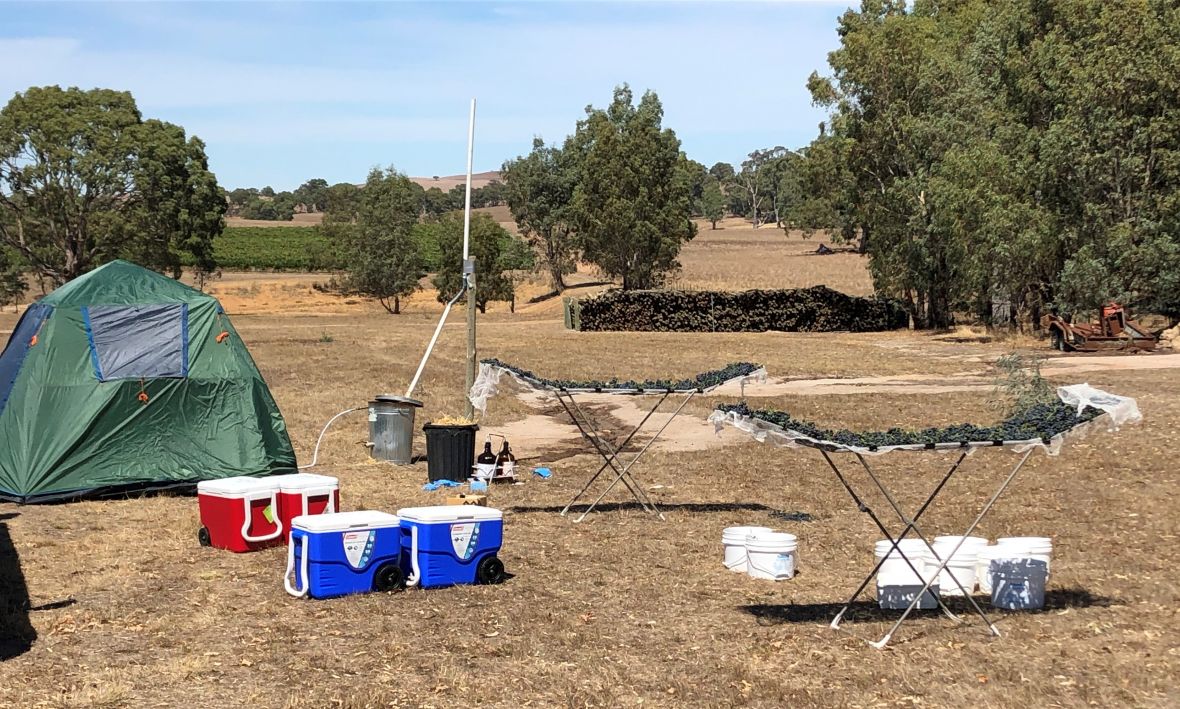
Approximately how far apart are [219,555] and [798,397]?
13805 millimetres

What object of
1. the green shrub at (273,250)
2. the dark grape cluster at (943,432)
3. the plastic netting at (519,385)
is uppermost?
the dark grape cluster at (943,432)

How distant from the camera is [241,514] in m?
10.8

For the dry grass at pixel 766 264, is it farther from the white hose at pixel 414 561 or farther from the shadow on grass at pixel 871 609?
the white hose at pixel 414 561

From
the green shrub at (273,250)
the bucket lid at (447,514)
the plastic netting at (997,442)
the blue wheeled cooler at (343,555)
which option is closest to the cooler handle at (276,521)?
the blue wheeled cooler at (343,555)

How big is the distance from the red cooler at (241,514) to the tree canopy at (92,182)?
47594mm

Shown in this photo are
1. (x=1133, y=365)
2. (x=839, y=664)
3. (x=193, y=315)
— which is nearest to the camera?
(x=839, y=664)

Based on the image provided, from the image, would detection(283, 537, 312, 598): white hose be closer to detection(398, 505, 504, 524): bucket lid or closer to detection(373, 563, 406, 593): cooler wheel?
detection(373, 563, 406, 593): cooler wheel

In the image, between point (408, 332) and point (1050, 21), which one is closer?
→ point (1050, 21)

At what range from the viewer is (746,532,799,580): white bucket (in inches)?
390

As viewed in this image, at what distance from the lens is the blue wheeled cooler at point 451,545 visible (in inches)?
378

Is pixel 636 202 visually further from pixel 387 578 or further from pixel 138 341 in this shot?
pixel 387 578

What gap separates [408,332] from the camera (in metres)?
45.8

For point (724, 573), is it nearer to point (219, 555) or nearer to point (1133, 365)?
point (219, 555)

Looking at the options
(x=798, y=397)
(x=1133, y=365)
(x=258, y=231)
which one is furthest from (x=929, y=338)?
(x=258, y=231)
